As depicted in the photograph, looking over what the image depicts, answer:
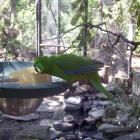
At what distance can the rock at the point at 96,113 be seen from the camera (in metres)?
4.09

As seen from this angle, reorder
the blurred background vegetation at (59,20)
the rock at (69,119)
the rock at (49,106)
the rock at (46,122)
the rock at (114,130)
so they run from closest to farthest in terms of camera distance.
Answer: the rock at (114,130) < the rock at (69,119) < the rock at (46,122) < the rock at (49,106) < the blurred background vegetation at (59,20)

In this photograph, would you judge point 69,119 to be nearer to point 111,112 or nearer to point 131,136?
point 111,112

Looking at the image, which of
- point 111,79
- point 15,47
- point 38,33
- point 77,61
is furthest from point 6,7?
point 77,61

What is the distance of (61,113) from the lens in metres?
4.68

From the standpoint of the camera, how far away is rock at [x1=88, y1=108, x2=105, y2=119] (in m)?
4.09

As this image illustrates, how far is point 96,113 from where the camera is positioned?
416cm

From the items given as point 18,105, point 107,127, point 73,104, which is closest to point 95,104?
point 73,104

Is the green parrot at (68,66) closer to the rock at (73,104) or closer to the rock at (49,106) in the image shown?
the rock at (73,104)

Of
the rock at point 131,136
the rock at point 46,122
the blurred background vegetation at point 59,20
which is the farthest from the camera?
the blurred background vegetation at point 59,20

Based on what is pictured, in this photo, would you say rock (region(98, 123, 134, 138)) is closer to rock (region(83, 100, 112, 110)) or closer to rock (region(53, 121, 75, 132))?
rock (region(53, 121, 75, 132))

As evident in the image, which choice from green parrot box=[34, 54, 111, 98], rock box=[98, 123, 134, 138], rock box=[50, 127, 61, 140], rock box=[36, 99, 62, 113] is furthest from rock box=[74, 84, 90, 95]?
green parrot box=[34, 54, 111, 98]

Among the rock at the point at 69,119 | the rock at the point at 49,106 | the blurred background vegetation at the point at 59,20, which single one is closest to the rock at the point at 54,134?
the rock at the point at 69,119

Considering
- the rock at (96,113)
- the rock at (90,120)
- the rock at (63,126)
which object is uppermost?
the rock at (96,113)

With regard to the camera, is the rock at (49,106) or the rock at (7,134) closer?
the rock at (7,134)
